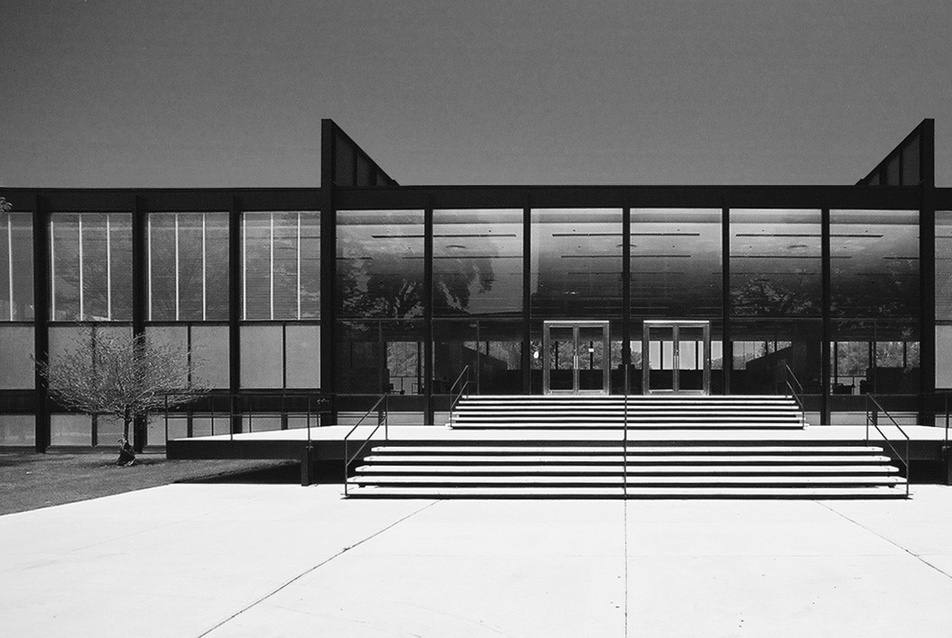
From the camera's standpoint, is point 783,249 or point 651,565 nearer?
point 651,565

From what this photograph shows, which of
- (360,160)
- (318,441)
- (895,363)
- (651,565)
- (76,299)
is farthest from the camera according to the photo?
(360,160)

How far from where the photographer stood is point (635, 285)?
1006 inches

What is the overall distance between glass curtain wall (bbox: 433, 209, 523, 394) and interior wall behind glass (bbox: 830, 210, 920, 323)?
945cm

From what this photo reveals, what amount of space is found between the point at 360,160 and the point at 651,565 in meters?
21.5

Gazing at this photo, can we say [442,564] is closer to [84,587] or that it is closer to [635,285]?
[84,587]

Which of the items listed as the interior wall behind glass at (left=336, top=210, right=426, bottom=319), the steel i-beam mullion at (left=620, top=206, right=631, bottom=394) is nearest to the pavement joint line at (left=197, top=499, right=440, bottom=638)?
the interior wall behind glass at (left=336, top=210, right=426, bottom=319)

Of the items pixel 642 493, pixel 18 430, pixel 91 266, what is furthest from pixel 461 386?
pixel 18 430

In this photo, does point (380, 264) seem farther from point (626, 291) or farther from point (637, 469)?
point (637, 469)

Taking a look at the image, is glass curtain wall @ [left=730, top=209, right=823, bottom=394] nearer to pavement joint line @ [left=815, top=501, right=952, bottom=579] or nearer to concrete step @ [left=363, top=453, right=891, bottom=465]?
concrete step @ [left=363, top=453, right=891, bottom=465]

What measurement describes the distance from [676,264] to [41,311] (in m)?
19.5

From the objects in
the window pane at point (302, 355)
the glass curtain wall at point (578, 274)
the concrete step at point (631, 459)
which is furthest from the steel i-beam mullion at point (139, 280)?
the concrete step at point (631, 459)

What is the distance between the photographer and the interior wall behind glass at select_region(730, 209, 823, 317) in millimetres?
25109

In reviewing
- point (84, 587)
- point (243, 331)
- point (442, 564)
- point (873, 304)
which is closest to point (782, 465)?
point (442, 564)

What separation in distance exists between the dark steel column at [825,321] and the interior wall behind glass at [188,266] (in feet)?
58.5
